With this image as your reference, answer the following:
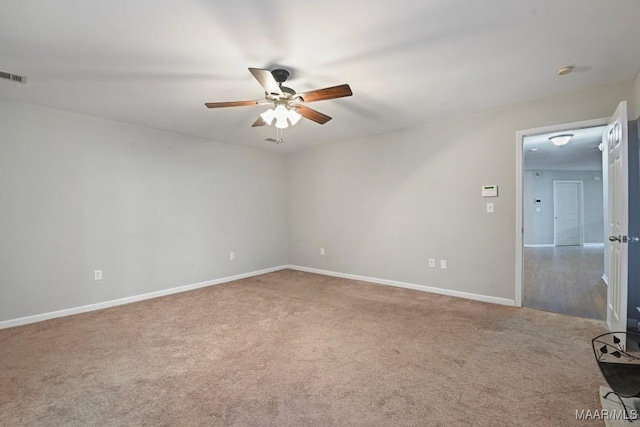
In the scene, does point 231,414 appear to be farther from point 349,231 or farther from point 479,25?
point 349,231

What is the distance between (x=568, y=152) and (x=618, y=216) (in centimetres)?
525

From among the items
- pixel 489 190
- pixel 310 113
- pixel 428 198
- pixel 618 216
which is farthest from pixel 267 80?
pixel 618 216

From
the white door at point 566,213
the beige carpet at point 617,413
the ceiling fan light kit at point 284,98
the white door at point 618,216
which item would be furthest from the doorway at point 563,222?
the ceiling fan light kit at point 284,98

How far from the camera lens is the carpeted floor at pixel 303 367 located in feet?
5.54

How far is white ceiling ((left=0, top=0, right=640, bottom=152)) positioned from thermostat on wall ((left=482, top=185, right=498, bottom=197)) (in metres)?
0.98

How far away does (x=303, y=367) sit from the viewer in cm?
218

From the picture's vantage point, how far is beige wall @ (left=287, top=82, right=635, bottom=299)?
3470 millimetres

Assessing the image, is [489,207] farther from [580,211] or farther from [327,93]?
[580,211]

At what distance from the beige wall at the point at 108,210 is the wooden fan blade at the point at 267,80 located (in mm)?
2641

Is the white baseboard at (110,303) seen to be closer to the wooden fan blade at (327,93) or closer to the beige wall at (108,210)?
the beige wall at (108,210)

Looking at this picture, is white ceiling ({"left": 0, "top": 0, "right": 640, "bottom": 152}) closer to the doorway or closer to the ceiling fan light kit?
the ceiling fan light kit

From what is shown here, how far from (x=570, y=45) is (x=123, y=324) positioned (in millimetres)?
4732

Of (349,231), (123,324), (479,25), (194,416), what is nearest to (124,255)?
(123,324)

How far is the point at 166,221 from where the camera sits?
13.9ft
